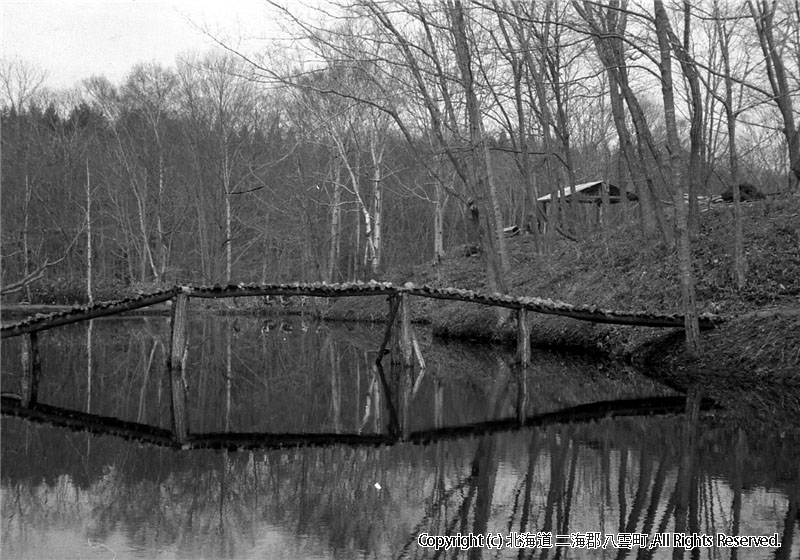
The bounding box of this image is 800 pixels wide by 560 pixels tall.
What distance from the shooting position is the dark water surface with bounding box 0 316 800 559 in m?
6.26

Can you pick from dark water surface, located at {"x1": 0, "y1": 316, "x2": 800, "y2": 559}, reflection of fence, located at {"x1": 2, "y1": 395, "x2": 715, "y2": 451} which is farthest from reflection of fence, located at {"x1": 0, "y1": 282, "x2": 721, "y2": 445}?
reflection of fence, located at {"x1": 2, "y1": 395, "x2": 715, "y2": 451}

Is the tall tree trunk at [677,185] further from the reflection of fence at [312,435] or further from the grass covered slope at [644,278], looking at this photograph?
the reflection of fence at [312,435]

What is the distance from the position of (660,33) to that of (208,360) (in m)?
12.4

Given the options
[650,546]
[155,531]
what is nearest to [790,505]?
[650,546]

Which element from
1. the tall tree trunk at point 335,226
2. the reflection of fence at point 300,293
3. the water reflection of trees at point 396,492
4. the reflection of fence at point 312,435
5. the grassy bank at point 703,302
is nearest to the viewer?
the water reflection of trees at point 396,492

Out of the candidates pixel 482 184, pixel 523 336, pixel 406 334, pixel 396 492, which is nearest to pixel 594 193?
pixel 482 184

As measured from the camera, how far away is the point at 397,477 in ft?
27.2

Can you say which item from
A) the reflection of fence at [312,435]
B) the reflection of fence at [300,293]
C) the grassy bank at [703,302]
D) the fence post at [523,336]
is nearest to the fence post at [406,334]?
the reflection of fence at [300,293]

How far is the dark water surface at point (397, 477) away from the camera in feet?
20.5

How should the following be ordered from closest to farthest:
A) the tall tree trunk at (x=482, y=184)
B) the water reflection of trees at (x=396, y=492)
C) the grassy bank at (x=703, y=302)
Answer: the water reflection of trees at (x=396, y=492)
the grassy bank at (x=703, y=302)
the tall tree trunk at (x=482, y=184)

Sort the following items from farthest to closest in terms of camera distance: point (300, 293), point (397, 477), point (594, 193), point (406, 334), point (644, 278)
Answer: point (594, 193) → point (644, 278) → point (406, 334) → point (300, 293) → point (397, 477)

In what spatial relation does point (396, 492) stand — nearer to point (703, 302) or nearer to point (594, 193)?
point (703, 302)

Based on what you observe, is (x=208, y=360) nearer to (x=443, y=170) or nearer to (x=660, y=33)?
(x=660, y=33)

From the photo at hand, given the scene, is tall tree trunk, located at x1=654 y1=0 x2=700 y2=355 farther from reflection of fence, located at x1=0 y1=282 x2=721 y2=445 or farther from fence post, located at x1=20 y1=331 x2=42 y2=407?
fence post, located at x1=20 y1=331 x2=42 y2=407
